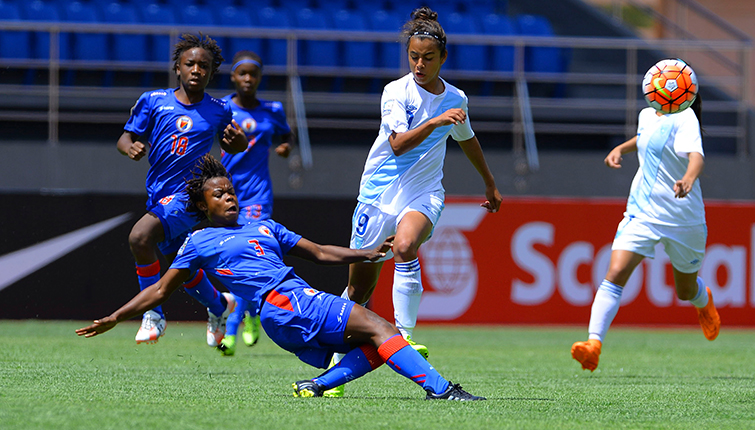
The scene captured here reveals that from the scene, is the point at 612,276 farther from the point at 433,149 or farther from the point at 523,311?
the point at 523,311

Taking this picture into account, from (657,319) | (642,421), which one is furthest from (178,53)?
(657,319)

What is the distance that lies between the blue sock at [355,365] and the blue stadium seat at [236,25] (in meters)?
9.39

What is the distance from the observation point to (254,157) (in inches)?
318

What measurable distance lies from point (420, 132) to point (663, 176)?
2138 mm

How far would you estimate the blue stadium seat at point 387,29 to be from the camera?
13835mm

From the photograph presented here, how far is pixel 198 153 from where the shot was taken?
6887 mm

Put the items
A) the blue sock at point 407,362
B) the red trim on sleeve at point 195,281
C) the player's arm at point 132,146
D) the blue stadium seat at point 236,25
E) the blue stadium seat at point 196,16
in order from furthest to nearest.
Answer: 1. the blue stadium seat at point 196,16
2. the blue stadium seat at point 236,25
3. the red trim on sleeve at point 195,281
4. the player's arm at point 132,146
5. the blue sock at point 407,362

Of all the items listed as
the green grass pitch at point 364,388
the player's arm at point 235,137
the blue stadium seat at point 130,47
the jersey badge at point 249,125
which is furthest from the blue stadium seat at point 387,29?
the player's arm at point 235,137

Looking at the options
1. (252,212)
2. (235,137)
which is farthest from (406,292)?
(252,212)

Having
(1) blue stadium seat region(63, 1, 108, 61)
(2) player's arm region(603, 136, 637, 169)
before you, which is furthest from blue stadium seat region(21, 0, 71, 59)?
(2) player's arm region(603, 136, 637, 169)

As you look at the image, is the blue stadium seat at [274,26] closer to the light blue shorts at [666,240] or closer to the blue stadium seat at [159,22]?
the blue stadium seat at [159,22]

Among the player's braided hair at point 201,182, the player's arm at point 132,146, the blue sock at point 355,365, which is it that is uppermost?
the player's arm at point 132,146

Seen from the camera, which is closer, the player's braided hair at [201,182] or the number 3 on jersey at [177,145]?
the player's braided hair at [201,182]

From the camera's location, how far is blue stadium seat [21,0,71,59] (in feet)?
42.6
